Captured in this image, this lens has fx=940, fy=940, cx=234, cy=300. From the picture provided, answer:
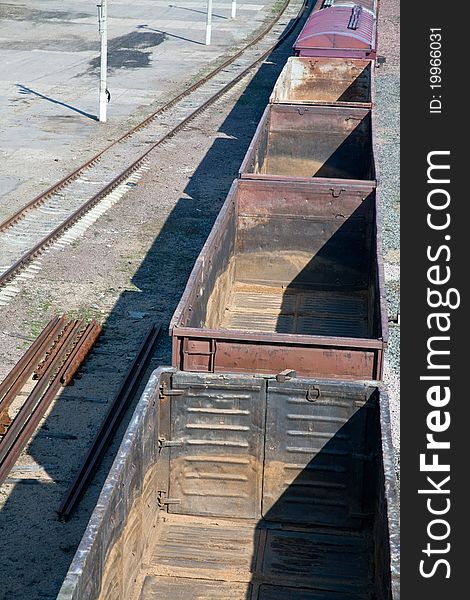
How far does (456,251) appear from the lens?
10.2 metres

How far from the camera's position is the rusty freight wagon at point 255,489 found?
775cm

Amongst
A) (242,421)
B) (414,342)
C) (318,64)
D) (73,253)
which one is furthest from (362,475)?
(318,64)

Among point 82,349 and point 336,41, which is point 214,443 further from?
point 336,41

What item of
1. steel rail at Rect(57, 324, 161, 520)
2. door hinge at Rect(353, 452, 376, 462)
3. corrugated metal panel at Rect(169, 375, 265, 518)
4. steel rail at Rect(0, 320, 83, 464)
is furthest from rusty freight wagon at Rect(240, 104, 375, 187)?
door hinge at Rect(353, 452, 376, 462)

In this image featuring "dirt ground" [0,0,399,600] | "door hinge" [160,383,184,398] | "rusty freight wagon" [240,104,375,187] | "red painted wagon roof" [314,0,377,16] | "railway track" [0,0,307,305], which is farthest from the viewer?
"red painted wagon roof" [314,0,377,16]

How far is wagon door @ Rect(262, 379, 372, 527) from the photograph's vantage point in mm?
8258

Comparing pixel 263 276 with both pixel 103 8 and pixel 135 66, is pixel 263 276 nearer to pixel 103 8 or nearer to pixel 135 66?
pixel 103 8

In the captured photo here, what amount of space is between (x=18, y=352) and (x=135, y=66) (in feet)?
77.8

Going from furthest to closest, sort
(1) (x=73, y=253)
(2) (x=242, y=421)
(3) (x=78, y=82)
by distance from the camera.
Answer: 1. (3) (x=78, y=82)
2. (1) (x=73, y=253)
3. (2) (x=242, y=421)

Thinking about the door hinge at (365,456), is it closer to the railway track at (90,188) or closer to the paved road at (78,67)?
the railway track at (90,188)

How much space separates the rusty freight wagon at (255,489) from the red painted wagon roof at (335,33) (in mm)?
18963

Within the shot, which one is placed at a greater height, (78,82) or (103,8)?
(103,8)

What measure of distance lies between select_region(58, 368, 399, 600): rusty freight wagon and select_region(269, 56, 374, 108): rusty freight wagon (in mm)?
17105

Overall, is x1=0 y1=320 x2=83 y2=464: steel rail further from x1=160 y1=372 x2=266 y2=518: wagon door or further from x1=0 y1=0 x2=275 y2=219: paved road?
x1=0 y1=0 x2=275 y2=219: paved road
